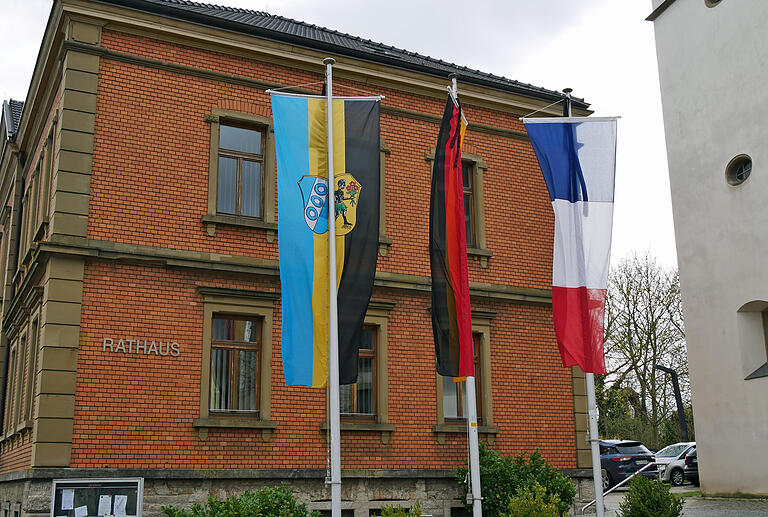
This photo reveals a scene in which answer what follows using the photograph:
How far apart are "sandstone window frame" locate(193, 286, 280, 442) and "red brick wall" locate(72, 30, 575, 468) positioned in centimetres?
14

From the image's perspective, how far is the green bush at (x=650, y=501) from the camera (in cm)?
1375

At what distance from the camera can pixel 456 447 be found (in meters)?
16.5

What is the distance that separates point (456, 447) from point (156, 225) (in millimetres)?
7122

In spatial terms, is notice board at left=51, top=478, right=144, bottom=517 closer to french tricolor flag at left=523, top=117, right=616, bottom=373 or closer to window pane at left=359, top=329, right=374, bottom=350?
window pane at left=359, top=329, right=374, bottom=350

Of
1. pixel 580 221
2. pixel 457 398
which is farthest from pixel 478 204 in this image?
pixel 580 221

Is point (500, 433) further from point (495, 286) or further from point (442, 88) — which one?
point (442, 88)

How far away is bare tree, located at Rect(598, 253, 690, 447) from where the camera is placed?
3941 centimetres

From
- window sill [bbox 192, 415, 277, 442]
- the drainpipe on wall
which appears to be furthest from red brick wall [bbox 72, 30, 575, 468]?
the drainpipe on wall

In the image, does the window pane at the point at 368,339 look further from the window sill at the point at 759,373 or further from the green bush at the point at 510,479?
the window sill at the point at 759,373

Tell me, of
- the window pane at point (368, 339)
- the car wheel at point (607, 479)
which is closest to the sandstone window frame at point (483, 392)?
the window pane at point (368, 339)

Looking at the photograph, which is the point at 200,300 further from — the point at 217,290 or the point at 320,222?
the point at 320,222

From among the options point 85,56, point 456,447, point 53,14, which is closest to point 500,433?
point 456,447

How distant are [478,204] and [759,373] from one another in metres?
8.78

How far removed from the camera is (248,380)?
15.1m
